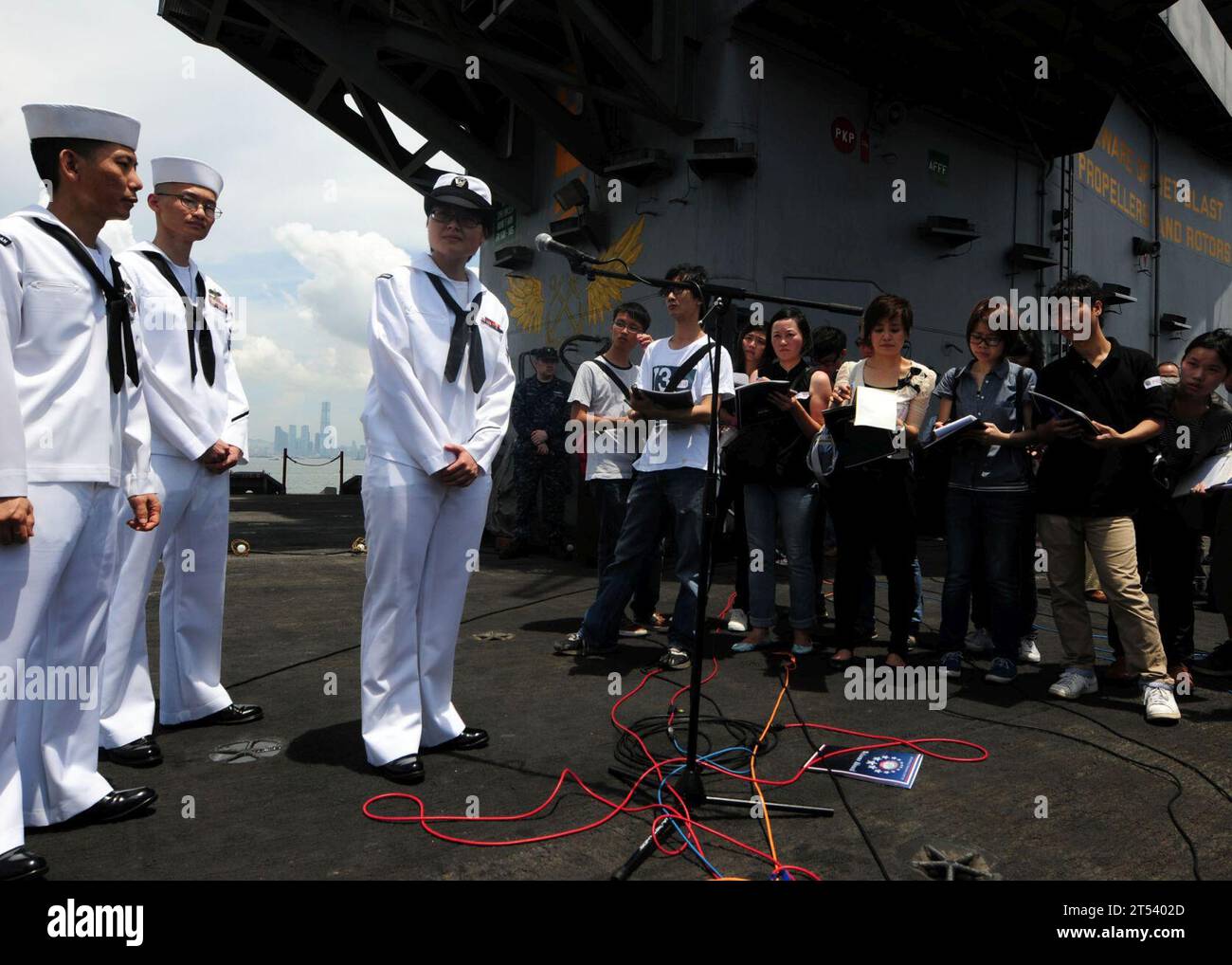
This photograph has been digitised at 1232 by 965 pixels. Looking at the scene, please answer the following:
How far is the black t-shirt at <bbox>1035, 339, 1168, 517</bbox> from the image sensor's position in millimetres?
3801

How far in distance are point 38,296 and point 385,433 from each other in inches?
44.4

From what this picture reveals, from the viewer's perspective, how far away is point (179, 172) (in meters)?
3.44

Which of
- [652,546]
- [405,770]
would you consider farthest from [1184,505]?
[405,770]

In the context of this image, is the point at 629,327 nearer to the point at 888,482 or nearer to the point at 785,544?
the point at 785,544

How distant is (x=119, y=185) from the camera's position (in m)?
2.53

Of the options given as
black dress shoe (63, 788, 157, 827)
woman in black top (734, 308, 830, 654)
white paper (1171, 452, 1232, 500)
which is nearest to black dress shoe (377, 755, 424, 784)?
black dress shoe (63, 788, 157, 827)

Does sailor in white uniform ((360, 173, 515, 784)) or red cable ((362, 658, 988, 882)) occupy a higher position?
sailor in white uniform ((360, 173, 515, 784))

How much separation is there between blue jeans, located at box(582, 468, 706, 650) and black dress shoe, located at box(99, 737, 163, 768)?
227 centimetres

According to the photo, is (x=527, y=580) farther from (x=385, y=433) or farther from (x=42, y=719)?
(x=42, y=719)

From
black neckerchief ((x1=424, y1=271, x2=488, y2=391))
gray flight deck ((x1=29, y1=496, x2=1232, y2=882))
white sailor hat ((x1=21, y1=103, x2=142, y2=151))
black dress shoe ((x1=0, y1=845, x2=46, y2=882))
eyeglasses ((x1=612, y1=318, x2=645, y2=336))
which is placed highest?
white sailor hat ((x1=21, y1=103, x2=142, y2=151))

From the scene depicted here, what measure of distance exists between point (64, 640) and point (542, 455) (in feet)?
20.3

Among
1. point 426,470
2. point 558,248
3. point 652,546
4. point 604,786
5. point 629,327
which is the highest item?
point 629,327

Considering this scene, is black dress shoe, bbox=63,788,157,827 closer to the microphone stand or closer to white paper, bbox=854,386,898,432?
the microphone stand
